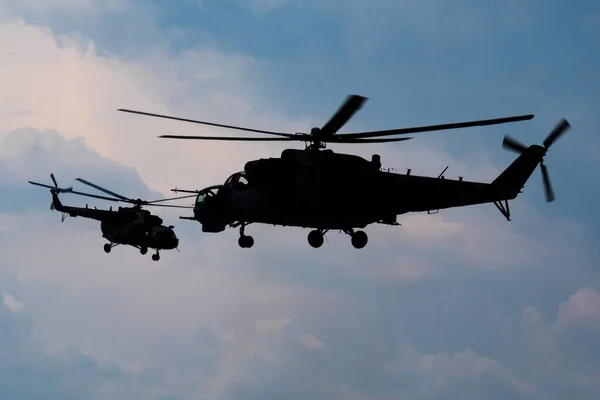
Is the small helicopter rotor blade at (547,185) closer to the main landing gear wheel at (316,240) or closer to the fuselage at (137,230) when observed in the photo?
the main landing gear wheel at (316,240)

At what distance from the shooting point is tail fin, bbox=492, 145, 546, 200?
40219 mm

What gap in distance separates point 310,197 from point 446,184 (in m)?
7.58

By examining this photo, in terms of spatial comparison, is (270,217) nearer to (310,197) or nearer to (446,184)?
(310,197)

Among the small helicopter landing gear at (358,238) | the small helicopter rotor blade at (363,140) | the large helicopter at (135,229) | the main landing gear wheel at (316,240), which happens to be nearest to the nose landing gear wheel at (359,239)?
the small helicopter landing gear at (358,238)

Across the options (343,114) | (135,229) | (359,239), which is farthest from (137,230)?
(343,114)

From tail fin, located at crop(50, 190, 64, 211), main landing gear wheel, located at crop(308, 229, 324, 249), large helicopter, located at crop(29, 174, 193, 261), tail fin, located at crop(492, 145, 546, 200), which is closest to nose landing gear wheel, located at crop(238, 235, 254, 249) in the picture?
main landing gear wheel, located at crop(308, 229, 324, 249)

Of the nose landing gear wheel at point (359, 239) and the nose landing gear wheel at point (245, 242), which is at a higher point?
the nose landing gear wheel at point (359, 239)

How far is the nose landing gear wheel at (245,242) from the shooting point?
3359 cm

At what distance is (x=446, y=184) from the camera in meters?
37.9

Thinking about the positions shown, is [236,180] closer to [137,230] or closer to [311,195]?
[311,195]

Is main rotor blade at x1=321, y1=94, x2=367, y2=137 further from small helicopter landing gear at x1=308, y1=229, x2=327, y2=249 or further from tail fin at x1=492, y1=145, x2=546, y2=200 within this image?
tail fin at x1=492, y1=145, x2=546, y2=200

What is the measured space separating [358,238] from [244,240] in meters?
6.01

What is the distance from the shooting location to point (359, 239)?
121 feet

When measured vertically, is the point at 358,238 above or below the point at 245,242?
above
